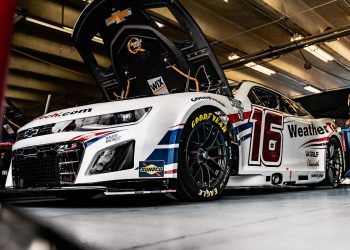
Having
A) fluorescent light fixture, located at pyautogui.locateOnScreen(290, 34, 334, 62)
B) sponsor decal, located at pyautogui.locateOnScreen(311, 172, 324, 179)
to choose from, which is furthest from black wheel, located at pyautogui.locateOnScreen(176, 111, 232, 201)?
fluorescent light fixture, located at pyautogui.locateOnScreen(290, 34, 334, 62)

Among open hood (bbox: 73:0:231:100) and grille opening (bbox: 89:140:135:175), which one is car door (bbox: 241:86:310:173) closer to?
open hood (bbox: 73:0:231:100)

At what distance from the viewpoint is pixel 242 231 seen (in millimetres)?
1666

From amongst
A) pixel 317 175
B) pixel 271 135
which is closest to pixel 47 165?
pixel 271 135

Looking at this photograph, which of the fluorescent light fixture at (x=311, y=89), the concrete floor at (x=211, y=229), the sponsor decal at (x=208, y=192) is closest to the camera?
the concrete floor at (x=211, y=229)

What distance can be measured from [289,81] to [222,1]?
8.60 metres

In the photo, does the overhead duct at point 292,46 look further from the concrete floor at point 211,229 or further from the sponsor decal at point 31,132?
the sponsor decal at point 31,132

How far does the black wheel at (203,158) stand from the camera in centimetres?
308

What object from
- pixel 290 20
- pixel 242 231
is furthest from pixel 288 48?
pixel 242 231

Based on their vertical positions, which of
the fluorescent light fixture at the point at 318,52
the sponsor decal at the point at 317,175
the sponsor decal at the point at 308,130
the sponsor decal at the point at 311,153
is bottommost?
the sponsor decal at the point at 317,175

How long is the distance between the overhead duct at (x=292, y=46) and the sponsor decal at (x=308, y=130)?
17.4 feet

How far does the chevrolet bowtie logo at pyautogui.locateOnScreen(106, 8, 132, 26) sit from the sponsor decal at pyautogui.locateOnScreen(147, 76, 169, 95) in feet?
2.46

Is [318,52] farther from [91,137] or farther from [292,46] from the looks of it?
[91,137]

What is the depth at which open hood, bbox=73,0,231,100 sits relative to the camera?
3750mm

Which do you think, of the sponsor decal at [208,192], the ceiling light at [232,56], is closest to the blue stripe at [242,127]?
the sponsor decal at [208,192]
